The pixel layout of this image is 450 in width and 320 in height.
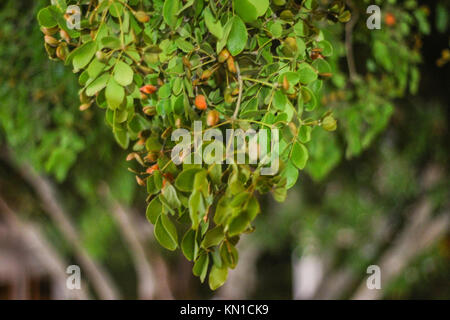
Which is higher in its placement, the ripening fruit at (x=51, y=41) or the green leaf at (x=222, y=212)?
the ripening fruit at (x=51, y=41)

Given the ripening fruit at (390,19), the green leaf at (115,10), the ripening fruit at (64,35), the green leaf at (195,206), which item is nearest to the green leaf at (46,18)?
the ripening fruit at (64,35)

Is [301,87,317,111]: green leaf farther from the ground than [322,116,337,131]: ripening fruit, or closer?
farther from the ground

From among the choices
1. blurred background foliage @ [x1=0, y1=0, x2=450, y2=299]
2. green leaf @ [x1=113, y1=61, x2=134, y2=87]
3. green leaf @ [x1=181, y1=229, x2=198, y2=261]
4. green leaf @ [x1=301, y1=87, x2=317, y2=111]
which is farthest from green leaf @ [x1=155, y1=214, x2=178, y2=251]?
blurred background foliage @ [x1=0, y1=0, x2=450, y2=299]

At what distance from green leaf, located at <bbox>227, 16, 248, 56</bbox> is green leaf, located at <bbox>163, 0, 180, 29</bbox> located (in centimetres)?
10

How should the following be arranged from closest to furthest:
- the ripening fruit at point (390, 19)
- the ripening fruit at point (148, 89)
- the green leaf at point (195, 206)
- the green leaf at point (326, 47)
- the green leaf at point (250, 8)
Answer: the green leaf at point (195, 206) → the green leaf at point (250, 8) → the ripening fruit at point (148, 89) → the green leaf at point (326, 47) → the ripening fruit at point (390, 19)

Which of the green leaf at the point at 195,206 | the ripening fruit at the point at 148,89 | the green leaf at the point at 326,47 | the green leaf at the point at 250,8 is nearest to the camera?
the green leaf at the point at 195,206

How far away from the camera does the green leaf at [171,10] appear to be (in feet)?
2.37

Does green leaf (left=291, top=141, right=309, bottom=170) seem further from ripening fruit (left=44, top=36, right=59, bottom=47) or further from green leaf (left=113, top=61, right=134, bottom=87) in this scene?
ripening fruit (left=44, top=36, right=59, bottom=47)

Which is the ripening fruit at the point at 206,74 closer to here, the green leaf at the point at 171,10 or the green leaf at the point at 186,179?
the green leaf at the point at 171,10

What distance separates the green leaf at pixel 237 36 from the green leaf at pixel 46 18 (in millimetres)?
331

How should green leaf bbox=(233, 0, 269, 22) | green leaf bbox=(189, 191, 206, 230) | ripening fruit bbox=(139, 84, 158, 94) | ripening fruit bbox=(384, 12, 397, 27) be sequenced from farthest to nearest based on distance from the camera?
ripening fruit bbox=(384, 12, 397, 27)
ripening fruit bbox=(139, 84, 158, 94)
green leaf bbox=(233, 0, 269, 22)
green leaf bbox=(189, 191, 206, 230)

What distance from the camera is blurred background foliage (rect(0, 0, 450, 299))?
1.92m

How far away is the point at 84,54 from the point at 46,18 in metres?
0.12
